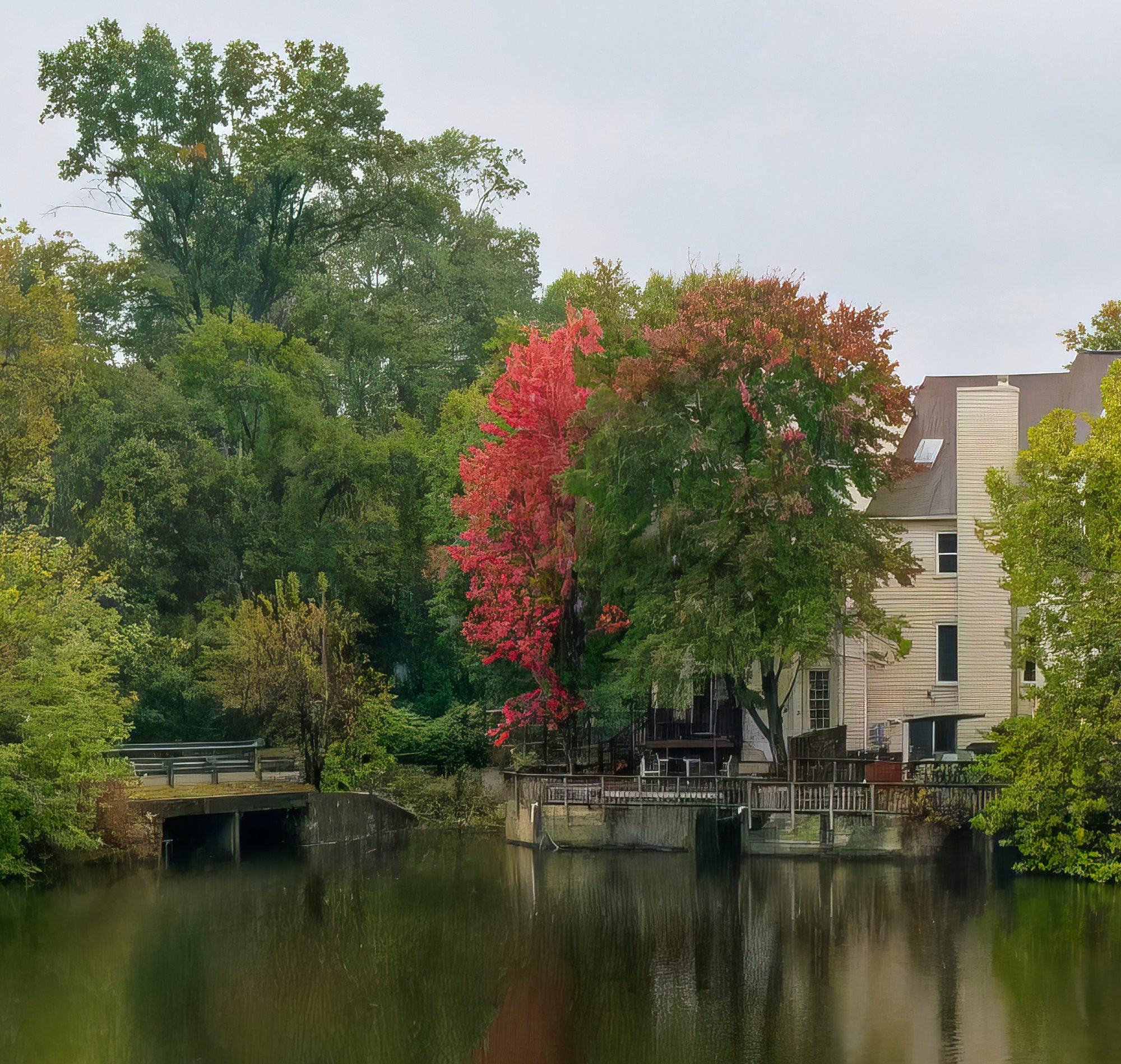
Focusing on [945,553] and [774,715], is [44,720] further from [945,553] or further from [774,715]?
[945,553]

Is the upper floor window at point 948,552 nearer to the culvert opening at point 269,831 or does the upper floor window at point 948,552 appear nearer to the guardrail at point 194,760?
the culvert opening at point 269,831

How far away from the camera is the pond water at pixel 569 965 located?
792 inches

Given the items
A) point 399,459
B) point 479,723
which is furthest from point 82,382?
point 479,723

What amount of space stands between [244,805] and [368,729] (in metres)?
6.49

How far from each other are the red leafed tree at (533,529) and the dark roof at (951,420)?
31.4ft

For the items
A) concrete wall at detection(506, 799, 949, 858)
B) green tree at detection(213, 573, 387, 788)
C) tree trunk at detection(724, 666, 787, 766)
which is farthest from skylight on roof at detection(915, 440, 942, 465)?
green tree at detection(213, 573, 387, 788)

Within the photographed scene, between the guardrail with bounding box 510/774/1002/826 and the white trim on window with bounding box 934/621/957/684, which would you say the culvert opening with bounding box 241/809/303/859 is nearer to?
the guardrail with bounding box 510/774/1002/826

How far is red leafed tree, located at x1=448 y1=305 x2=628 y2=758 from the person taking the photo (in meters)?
A: 42.7

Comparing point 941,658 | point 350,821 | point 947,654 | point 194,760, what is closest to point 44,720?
point 194,760

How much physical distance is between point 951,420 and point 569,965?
2856 cm

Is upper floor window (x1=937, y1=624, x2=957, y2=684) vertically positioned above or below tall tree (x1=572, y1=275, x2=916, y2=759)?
below

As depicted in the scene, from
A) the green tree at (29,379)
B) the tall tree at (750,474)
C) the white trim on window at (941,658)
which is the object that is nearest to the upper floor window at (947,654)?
the white trim on window at (941,658)

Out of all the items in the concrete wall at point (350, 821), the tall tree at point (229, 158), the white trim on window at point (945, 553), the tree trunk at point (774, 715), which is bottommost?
the concrete wall at point (350, 821)

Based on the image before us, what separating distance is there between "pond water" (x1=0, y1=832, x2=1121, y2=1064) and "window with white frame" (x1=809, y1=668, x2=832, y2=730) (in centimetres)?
1173
